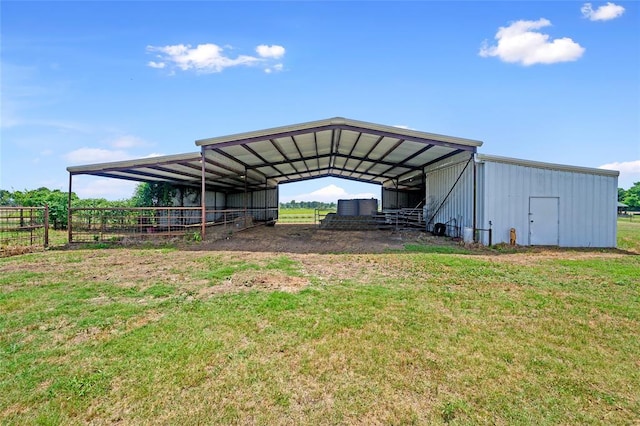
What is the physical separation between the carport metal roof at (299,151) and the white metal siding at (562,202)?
1.93m

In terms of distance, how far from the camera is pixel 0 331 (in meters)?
3.67

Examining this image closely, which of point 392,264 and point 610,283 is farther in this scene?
point 392,264

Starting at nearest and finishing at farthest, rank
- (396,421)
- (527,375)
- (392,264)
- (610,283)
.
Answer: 1. (396,421)
2. (527,375)
3. (610,283)
4. (392,264)

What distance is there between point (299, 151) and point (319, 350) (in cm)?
1406

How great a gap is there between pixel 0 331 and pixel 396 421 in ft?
14.6

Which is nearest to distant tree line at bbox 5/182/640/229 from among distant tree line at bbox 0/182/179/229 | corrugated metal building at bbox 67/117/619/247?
distant tree line at bbox 0/182/179/229

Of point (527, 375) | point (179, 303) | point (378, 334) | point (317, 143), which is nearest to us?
point (527, 375)

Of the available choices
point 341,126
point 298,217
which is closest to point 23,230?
point 341,126

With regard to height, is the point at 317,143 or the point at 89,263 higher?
the point at 317,143

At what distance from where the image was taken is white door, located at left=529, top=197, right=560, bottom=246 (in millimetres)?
11555

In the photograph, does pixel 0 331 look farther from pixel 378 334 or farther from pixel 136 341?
pixel 378 334

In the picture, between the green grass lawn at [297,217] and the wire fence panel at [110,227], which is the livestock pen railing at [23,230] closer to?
the wire fence panel at [110,227]

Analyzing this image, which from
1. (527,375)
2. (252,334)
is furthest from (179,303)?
(527,375)

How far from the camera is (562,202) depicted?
1155 cm
